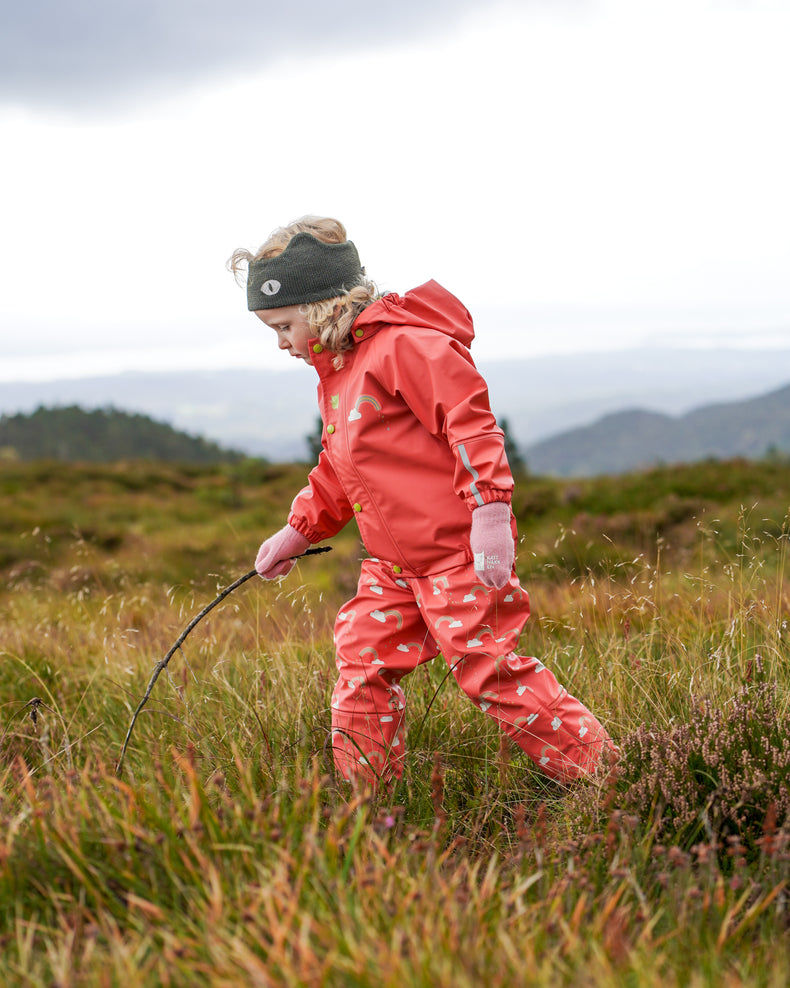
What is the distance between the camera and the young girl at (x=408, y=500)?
2291 millimetres

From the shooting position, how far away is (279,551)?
287 cm

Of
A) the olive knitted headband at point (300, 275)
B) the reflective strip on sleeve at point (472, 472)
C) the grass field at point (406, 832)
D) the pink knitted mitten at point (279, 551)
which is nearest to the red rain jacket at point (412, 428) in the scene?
the reflective strip on sleeve at point (472, 472)

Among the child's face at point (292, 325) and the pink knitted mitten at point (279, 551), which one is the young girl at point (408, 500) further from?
the pink knitted mitten at point (279, 551)

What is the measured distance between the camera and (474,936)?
141 centimetres

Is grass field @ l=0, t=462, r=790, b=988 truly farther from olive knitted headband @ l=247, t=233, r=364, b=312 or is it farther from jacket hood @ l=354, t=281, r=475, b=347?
olive knitted headband @ l=247, t=233, r=364, b=312

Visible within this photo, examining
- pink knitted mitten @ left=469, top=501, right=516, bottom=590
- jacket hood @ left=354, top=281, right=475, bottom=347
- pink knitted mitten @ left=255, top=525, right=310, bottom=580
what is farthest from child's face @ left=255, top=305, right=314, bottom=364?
pink knitted mitten @ left=469, top=501, right=516, bottom=590

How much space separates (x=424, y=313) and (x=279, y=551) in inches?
39.1

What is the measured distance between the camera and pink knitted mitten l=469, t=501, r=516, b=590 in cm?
219

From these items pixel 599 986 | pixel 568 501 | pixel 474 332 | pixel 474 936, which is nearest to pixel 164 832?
pixel 474 936

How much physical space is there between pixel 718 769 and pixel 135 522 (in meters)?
15.2

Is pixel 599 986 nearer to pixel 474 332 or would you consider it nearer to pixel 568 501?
pixel 474 332

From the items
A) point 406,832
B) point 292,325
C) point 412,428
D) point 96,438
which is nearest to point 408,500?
point 412,428

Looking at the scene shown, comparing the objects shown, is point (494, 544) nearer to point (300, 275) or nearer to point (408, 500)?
point (408, 500)

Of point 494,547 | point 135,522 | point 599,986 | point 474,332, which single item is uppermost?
point 474,332
